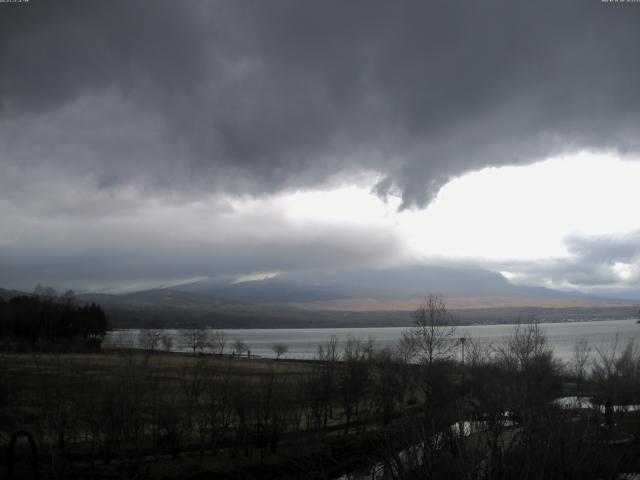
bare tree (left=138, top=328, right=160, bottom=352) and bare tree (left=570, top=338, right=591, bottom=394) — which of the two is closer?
bare tree (left=570, top=338, right=591, bottom=394)

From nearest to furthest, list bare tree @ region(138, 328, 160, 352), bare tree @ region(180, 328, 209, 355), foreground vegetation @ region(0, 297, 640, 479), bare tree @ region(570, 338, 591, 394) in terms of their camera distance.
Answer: foreground vegetation @ region(0, 297, 640, 479) < bare tree @ region(570, 338, 591, 394) < bare tree @ region(138, 328, 160, 352) < bare tree @ region(180, 328, 209, 355)

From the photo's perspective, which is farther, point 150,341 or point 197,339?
point 197,339

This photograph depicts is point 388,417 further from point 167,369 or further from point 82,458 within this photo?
point 167,369

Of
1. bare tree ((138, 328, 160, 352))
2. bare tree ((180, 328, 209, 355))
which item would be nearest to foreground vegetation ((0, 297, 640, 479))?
bare tree ((138, 328, 160, 352))

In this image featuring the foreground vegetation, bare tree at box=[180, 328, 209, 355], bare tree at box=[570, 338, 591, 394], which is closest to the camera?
the foreground vegetation

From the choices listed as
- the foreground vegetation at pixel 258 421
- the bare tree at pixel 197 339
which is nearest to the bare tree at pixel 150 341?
the bare tree at pixel 197 339

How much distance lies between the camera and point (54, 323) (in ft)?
399

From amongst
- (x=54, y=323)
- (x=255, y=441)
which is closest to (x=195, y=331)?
(x=54, y=323)

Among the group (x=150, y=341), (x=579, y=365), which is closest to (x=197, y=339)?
(x=150, y=341)

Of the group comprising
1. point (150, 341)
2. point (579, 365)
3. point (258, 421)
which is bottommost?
point (258, 421)

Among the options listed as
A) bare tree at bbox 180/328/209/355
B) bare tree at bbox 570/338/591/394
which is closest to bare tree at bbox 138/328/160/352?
bare tree at bbox 180/328/209/355

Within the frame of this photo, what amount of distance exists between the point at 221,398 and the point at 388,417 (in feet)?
59.5

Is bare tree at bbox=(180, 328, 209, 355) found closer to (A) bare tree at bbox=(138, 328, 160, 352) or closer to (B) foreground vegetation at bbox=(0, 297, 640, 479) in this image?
(A) bare tree at bbox=(138, 328, 160, 352)

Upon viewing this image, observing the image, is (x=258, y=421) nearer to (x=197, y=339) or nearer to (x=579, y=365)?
(x=579, y=365)
